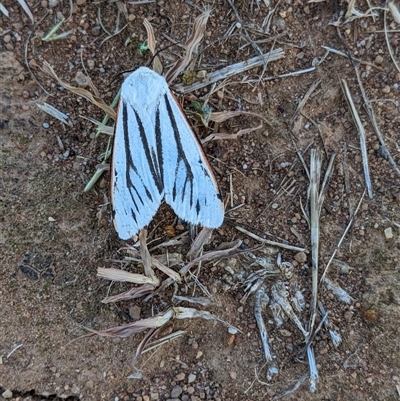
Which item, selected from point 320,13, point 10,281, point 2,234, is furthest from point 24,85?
point 320,13

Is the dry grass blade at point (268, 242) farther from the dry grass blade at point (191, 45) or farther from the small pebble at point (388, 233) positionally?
the dry grass blade at point (191, 45)

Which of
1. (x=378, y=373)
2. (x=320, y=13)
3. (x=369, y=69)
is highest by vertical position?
(x=320, y=13)

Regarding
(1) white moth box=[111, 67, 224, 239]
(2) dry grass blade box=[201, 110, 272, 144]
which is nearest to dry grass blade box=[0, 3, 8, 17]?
(1) white moth box=[111, 67, 224, 239]

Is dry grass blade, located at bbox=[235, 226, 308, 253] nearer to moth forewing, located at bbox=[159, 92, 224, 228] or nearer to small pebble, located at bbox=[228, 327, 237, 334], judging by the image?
moth forewing, located at bbox=[159, 92, 224, 228]

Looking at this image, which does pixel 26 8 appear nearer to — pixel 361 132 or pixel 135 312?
pixel 135 312

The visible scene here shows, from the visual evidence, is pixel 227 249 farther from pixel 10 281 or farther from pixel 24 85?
pixel 24 85

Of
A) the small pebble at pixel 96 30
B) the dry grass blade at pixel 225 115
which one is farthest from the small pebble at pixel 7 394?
the small pebble at pixel 96 30
